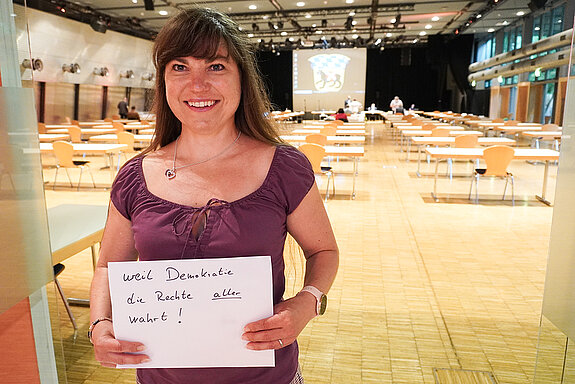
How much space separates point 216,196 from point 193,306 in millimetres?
286

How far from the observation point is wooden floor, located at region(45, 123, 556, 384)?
263cm

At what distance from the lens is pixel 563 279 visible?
1.23 meters

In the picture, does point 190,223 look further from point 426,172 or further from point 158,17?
point 158,17

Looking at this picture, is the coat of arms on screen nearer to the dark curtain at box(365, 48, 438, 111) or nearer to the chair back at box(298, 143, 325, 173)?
the dark curtain at box(365, 48, 438, 111)

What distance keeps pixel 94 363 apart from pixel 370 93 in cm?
3124

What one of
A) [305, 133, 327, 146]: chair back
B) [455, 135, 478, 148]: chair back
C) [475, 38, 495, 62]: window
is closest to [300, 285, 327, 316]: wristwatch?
[305, 133, 327, 146]: chair back

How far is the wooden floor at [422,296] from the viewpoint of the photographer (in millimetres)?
2633

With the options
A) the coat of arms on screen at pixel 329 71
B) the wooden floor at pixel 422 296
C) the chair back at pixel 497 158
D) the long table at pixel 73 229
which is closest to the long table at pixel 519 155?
the chair back at pixel 497 158

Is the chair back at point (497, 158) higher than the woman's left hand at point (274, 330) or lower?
lower

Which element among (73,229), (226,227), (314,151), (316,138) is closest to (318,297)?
(226,227)

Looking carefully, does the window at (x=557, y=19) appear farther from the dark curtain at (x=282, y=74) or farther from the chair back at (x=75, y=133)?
the dark curtain at (x=282, y=74)

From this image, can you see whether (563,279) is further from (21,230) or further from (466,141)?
(466,141)

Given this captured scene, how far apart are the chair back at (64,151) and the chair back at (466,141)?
6.81 meters

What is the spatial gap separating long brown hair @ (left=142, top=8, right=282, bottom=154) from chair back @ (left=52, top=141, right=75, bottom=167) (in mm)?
6394
